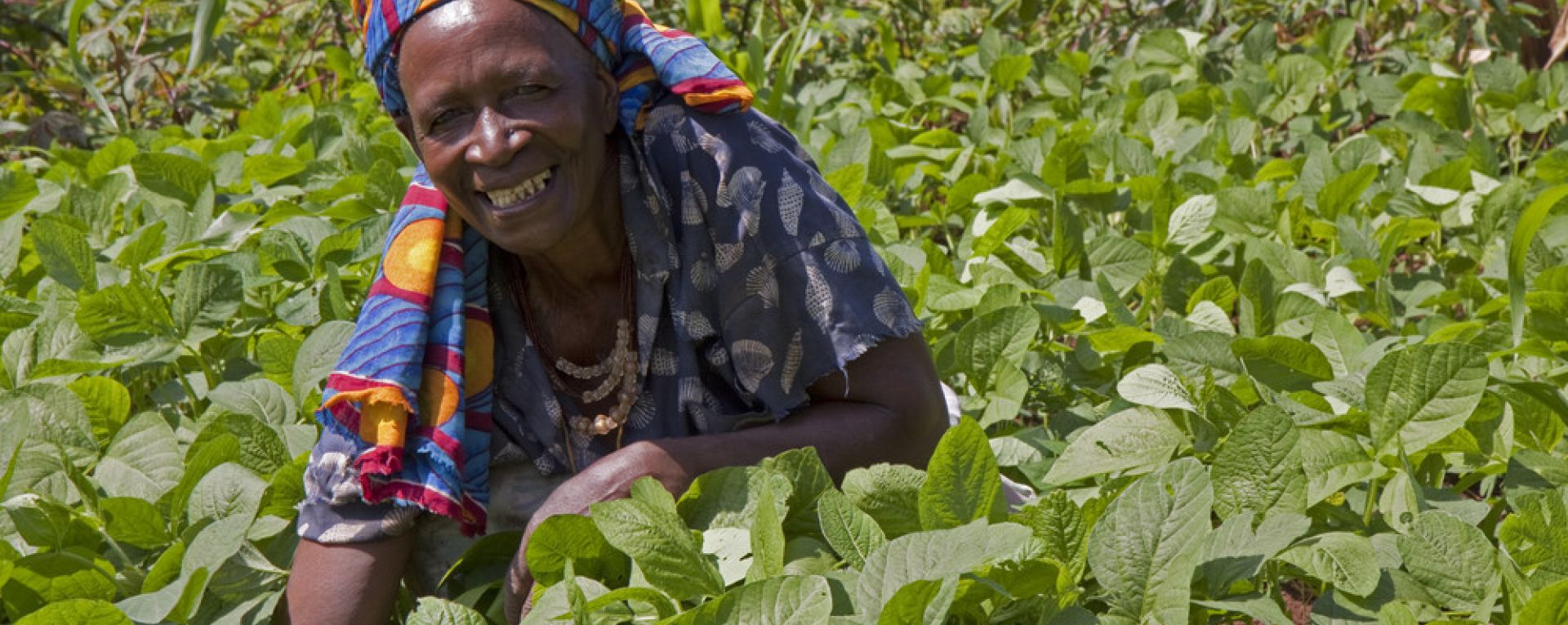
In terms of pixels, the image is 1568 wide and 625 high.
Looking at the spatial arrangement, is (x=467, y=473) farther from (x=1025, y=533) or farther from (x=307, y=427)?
→ (x=1025, y=533)

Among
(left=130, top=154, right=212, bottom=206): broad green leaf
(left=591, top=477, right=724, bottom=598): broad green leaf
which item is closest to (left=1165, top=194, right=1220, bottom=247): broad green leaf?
(left=591, top=477, right=724, bottom=598): broad green leaf

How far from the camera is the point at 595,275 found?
2.07 meters

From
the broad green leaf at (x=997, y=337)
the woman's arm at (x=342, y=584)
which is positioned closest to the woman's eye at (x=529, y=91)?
the woman's arm at (x=342, y=584)

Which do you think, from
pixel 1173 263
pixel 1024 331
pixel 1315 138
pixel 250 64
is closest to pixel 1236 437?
pixel 1024 331

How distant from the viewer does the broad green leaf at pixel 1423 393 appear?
5.01 feet

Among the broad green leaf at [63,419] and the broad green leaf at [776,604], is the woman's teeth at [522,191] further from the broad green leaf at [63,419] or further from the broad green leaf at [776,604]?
the broad green leaf at [776,604]

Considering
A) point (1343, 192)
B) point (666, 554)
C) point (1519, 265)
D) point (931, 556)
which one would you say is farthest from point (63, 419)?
point (1343, 192)

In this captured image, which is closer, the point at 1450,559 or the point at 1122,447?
the point at 1450,559

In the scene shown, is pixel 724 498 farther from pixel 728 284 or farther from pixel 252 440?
pixel 252 440

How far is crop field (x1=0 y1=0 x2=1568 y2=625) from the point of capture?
1.40 m

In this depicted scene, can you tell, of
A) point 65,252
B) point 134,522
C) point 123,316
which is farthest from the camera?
point 65,252

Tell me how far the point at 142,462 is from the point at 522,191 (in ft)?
1.69

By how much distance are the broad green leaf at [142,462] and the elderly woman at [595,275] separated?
164mm

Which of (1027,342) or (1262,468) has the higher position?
(1262,468)
